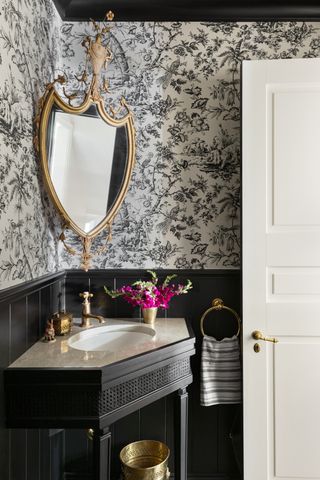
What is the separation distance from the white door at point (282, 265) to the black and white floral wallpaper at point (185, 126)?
0.81 ft

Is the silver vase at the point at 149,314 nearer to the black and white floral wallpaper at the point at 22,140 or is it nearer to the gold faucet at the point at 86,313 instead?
the gold faucet at the point at 86,313

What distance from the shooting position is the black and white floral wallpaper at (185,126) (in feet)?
7.45

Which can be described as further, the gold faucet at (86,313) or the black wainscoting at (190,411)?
the black wainscoting at (190,411)

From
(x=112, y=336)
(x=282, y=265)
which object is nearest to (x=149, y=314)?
(x=112, y=336)

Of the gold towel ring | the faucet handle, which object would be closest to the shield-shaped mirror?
the faucet handle

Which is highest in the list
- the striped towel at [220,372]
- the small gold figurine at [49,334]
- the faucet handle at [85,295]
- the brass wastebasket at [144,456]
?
the faucet handle at [85,295]

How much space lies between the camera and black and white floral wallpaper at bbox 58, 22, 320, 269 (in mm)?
2270

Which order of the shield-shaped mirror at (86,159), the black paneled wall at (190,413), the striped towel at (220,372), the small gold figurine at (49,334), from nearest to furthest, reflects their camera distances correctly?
the small gold figurine at (49,334), the shield-shaped mirror at (86,159), the striped towel at (220,372), the black paneled wall at (190,413)

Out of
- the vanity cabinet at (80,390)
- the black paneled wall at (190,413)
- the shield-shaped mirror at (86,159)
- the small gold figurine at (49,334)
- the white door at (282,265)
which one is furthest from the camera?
the black paneled wall at (190,413)

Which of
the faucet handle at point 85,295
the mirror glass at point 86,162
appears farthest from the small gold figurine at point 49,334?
the mirror glass at point 86,162

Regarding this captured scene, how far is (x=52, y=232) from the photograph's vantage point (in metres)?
2.08

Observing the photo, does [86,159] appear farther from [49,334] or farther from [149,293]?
[49,334]

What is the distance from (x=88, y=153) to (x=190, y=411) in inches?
58.1

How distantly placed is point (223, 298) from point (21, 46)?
1.53 m
